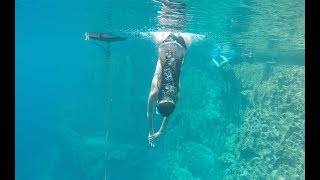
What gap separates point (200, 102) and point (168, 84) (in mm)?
13004

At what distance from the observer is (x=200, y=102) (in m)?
21.5

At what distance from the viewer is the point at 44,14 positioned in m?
21.1

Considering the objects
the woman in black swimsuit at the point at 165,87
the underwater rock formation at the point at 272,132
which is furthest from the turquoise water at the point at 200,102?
the woman in black swimsuit at the point at 165,87

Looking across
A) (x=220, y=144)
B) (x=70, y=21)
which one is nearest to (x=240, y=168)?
(x=220, y=144)

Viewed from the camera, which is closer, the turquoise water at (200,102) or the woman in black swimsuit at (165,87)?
the woman in black swimsuit at (165,87)

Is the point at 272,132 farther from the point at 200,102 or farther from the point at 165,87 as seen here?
the point at 165,87

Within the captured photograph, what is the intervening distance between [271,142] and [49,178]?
18557 millimetres

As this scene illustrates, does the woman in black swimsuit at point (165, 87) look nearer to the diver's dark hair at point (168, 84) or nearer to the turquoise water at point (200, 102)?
the diver's dark hair at point (168, 84)

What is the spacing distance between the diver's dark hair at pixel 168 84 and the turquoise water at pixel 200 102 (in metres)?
3.88

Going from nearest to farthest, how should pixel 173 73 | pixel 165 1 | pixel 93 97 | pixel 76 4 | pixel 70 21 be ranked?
1. pixel 173 73
2. pixel 165 1
3. pixel 76 4
4. pixel 70 21
5. pixel 93 97

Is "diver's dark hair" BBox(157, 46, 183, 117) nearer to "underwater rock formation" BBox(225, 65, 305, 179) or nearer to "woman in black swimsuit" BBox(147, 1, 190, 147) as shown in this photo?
"woman in black swimsuit" BBox(147, 1, 190, 147)

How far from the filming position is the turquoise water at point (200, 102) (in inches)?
651

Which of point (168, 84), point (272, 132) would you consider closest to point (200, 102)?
point (272, 132)
